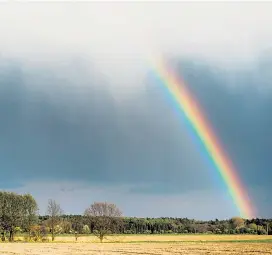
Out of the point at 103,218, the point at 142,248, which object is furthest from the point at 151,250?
the point at 103,218

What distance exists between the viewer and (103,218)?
11506 centimetres

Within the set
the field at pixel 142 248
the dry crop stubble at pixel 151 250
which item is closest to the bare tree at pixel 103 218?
the field at pixel 142 248

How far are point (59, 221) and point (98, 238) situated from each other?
858 inches

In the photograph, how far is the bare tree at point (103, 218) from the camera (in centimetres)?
11381

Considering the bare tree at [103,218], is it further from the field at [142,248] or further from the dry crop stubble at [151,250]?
the dry crop stubble at [151,250]

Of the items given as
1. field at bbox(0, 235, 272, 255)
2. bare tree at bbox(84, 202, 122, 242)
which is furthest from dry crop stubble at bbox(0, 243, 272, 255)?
bare tree at bbox(84, 202, 122, 242)

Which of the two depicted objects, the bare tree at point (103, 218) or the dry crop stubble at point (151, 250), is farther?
the bare tree at point (103, 218)

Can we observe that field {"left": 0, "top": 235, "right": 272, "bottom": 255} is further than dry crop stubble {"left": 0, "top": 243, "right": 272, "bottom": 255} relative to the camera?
Yes

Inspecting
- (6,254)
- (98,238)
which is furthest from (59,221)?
(6,254)

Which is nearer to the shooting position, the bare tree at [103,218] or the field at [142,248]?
the field at [142,248]

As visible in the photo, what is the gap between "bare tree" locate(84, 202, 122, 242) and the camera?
114 m

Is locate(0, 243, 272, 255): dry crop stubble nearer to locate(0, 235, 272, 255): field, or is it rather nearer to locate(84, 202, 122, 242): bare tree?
locate(0, 235, 272, 255): field

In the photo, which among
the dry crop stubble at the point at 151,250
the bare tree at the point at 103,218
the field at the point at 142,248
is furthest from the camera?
the bare tree at the point at 103,218

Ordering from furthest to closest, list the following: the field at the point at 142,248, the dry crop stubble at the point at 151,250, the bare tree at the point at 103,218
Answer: the bare tree at the point at 103,218 → the field at the point at 142,248 → the dry crop stubble at the point at 151,250
